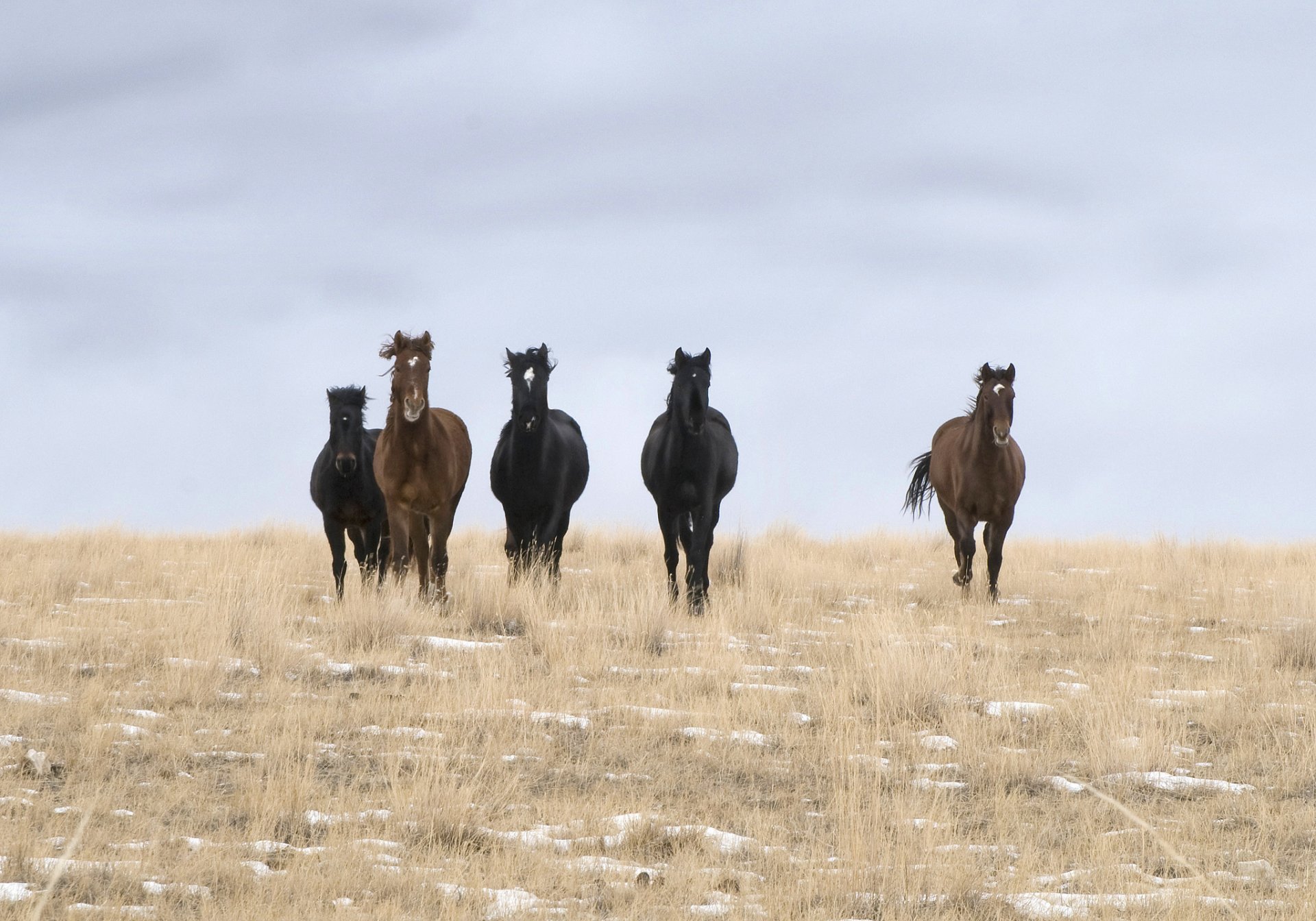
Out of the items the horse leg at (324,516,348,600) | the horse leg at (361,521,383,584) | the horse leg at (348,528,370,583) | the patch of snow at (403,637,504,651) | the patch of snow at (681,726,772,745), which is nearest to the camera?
the patch of snow at (681,726,772,745)

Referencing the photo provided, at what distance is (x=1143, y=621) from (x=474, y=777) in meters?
8.77

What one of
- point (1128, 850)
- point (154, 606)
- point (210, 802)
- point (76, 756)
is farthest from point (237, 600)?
point (1128, 850)

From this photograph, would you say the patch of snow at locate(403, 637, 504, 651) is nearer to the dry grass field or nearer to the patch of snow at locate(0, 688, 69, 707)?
the dry grass field

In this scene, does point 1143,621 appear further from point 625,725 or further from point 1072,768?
point 625,725

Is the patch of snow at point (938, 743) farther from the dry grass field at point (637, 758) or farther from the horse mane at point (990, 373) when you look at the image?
the horse mane at point (990, 373)

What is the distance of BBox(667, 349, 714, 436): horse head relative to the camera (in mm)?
12133

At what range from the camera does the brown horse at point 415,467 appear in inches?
473

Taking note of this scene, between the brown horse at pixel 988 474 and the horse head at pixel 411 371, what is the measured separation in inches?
A: 231

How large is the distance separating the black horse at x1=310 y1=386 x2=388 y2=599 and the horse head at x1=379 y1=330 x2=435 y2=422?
0.61 m

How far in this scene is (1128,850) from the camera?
5.88 m

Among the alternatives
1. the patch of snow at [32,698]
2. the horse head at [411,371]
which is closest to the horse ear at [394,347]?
the horse head at [411,371]

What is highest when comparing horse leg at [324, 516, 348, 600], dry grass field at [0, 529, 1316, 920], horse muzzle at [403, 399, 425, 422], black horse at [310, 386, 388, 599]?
horse muzzle at [403, 399, 425, 422]

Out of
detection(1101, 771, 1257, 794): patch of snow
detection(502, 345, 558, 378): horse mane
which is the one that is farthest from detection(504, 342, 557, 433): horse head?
detection(1101, 771, 1257, 794): patch of snow

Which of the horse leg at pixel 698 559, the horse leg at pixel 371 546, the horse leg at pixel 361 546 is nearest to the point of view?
the horse leg at pixel 698 559
